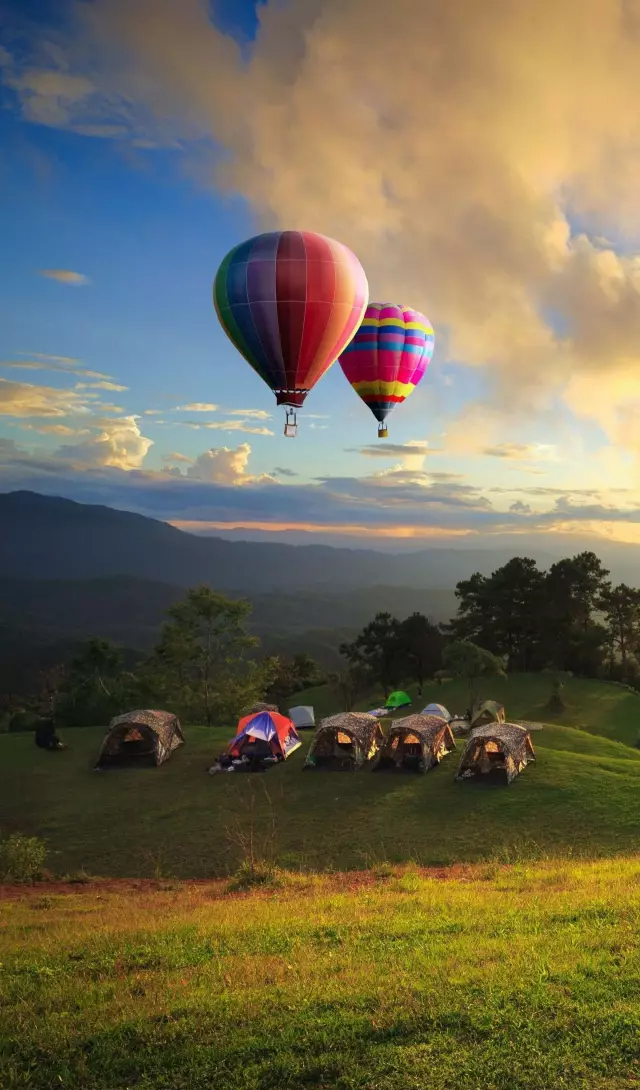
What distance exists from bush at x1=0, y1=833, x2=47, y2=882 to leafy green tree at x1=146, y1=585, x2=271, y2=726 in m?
24.6

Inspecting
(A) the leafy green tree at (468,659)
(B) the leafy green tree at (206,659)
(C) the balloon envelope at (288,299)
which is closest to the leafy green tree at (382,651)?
(B) the leafy green tree at (206,659)

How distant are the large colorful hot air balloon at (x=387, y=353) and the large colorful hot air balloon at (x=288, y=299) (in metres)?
7.29

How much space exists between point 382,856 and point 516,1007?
42.0 ft

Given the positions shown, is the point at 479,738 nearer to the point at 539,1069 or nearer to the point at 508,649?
the point at 539,1069

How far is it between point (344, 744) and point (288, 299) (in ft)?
62.3

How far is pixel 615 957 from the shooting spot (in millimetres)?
8820

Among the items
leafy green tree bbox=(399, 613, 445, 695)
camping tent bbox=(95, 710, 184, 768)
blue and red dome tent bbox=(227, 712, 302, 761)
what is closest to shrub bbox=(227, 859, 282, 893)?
blue and red dome tent bbox=(227, 712, 302, 761)

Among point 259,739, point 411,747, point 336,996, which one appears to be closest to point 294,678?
point 259,739

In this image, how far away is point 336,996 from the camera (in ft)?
25.9

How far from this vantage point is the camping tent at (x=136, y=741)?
3141cm

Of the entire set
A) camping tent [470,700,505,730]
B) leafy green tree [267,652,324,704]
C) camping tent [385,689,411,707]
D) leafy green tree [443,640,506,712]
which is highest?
leafy green tree [443,640,506,712]

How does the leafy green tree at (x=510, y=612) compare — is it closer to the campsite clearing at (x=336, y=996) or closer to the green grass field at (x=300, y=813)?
the green grass field at (x=300, y=813)

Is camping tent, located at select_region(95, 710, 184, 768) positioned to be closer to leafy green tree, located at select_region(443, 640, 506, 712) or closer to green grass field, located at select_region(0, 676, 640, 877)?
green grass field, located at select_region(0, 676, 640, 877)

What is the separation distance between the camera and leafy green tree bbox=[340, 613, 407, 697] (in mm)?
67625
